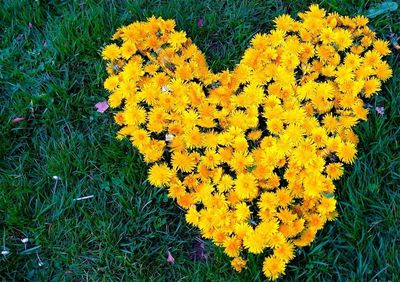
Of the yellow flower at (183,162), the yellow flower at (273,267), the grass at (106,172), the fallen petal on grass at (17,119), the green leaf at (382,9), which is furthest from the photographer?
the green leaf at (382,9)

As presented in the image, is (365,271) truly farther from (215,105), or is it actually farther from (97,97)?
(97,97)

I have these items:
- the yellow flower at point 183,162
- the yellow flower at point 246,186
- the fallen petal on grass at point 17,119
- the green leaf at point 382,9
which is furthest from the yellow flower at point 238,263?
the green leaf at point 382,9

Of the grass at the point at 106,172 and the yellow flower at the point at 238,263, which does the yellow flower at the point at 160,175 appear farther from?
the yellow flower at the point at 238,263

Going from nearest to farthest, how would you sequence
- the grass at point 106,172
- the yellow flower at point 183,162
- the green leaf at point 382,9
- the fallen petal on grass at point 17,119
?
the grass at point 106,172 → the yellow flower at point 183,162 → the fallen petal on grass at point 17,119 → the green leaf at point 382,9

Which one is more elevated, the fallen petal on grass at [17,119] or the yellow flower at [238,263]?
the fallen petal on grass at [17,119]

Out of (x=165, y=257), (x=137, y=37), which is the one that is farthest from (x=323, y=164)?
(x=137, y=37)

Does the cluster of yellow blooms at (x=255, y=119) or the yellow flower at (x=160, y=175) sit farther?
the yellow flower at (x=160, y=175)
